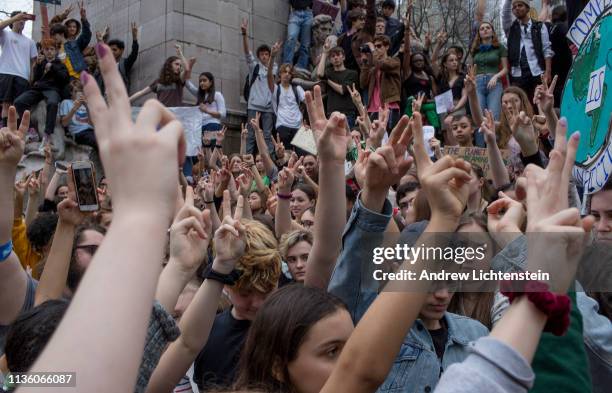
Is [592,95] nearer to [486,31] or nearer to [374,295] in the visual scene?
[374,295]

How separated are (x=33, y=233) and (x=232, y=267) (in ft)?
7.61

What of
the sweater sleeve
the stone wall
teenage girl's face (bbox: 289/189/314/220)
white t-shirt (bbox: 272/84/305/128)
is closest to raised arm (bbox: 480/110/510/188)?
teenage girl's face (bbox: 289/189/314/220)

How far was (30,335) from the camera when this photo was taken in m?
1.87

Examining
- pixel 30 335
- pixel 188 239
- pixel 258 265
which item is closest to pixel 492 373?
pixel 30 335

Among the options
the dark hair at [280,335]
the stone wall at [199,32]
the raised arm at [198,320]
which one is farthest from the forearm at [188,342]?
the stone wall at [199,32]

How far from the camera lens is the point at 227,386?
8.71ft

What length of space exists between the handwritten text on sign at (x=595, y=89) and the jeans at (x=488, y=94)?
5.27 meters

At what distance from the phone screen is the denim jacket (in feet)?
25.1

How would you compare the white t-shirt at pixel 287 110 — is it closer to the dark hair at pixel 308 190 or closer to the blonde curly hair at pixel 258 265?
the dark hair at pixel 308 190

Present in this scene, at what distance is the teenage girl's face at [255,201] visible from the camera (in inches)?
261

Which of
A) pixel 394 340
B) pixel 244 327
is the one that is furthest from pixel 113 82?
pixel 244 327

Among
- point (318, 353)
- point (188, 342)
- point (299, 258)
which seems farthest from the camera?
point (299, 258)

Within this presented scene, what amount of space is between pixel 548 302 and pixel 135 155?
2.75 feet

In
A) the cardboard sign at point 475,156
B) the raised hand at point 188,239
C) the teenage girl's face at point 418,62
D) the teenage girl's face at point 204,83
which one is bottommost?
the raised hand at point 188,239
